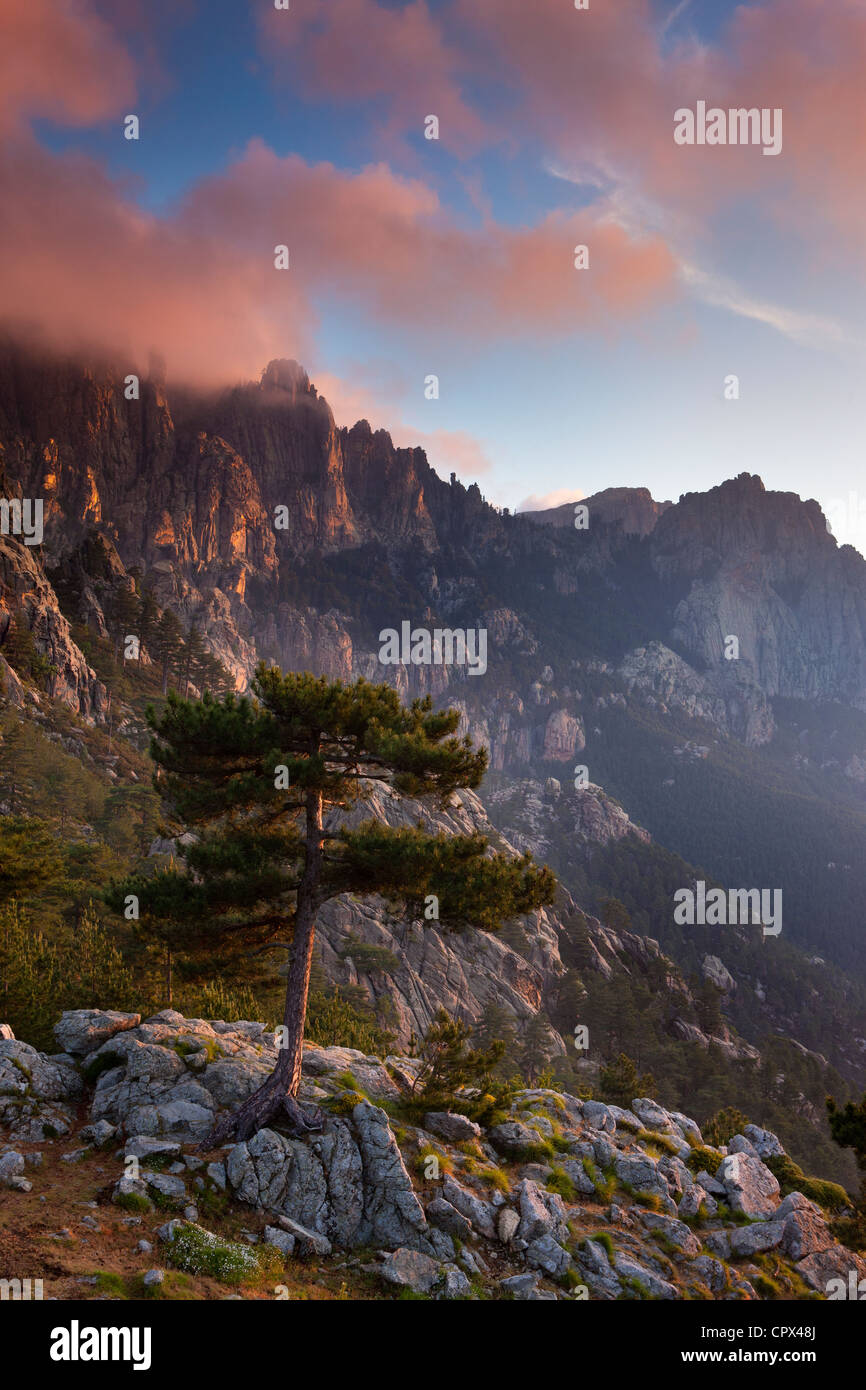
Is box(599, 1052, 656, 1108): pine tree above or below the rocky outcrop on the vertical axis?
below

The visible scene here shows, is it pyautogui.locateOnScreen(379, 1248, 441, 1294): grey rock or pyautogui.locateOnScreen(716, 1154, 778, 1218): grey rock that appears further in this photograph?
pyautogui.locateOnScreen(716, 1154, 778, 1218): grey rock

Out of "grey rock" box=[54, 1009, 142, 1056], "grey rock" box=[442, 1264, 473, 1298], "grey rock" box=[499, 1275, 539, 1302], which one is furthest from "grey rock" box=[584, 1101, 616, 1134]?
"grey rock" box=[54, 1009, 142, 1056]

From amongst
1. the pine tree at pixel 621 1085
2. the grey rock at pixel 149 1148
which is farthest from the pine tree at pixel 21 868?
the pine tree at pixel 621 1085

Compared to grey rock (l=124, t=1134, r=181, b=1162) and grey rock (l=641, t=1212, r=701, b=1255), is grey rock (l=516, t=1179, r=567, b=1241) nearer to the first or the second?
grey rock (l=641, t=1212, r=701, b=1255)

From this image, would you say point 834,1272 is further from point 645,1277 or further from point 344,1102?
point 344,1102

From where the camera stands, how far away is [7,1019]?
18.0m

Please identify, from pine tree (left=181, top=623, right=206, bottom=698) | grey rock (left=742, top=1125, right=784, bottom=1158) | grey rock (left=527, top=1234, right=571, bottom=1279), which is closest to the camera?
grey rock (left=527, top=1234, right=571, bottom=1279)

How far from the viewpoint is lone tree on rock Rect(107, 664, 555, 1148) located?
15.3 meters

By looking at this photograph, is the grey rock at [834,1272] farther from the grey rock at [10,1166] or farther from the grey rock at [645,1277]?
the grey rock at [10,1166]

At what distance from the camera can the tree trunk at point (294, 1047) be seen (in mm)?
15016

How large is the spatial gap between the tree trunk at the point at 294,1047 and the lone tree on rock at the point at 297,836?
3cm

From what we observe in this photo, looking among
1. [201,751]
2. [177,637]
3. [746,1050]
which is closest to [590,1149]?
[201,751]

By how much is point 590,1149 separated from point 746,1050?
89486mm

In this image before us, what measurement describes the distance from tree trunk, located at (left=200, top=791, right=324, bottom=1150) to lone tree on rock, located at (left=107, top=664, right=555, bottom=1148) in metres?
0.03
